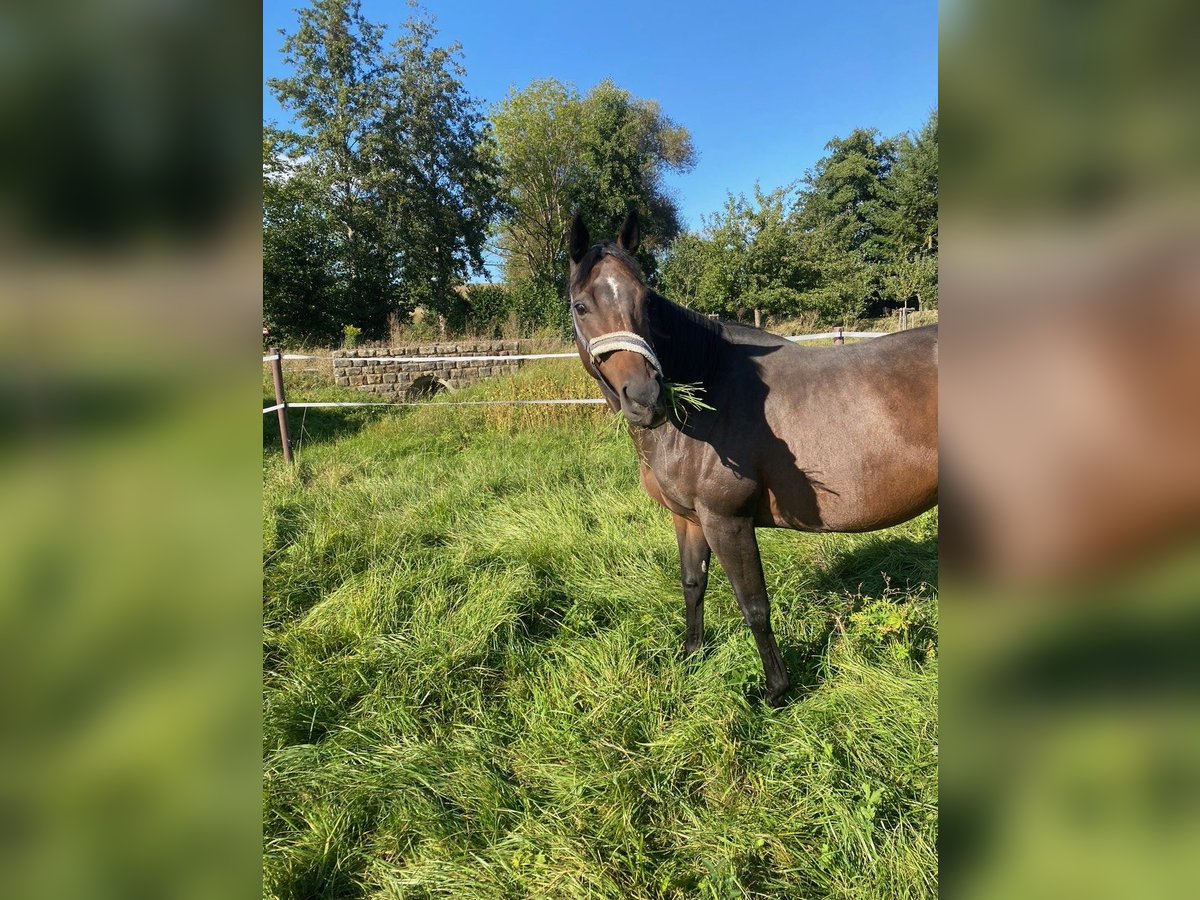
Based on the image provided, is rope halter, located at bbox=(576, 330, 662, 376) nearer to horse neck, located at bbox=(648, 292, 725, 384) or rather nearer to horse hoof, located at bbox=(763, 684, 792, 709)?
horse neck, located at bbox=(648, 292, 725, 384)

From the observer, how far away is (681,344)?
88.2 inches

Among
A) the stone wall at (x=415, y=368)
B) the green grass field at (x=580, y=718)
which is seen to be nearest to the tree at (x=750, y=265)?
the stone wall at (x=415, y=368)

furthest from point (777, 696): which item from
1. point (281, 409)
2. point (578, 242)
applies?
point (281, 409)

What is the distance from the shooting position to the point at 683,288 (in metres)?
20.6

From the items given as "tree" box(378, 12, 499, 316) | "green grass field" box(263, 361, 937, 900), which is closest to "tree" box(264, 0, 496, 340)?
"tree" box(378, 12, 499, 316)

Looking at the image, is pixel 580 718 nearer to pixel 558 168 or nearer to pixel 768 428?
pixel 768 428

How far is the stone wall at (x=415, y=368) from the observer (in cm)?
932

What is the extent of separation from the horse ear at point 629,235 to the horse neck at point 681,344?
0.33 meters

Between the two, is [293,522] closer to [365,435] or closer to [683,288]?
[365,435]

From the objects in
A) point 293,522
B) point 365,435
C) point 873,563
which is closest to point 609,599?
point 873,563

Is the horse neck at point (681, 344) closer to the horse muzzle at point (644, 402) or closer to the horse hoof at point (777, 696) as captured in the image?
the horse muzzle at point (644, 402)

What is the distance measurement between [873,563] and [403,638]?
2.76 meters
